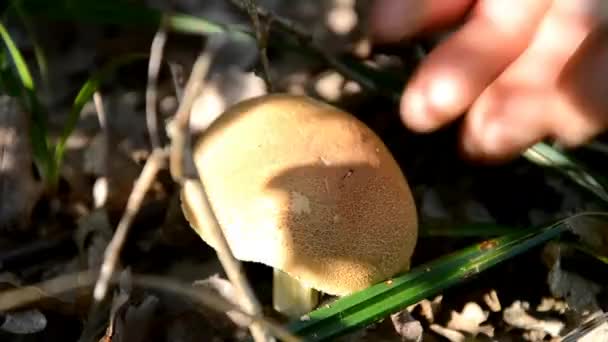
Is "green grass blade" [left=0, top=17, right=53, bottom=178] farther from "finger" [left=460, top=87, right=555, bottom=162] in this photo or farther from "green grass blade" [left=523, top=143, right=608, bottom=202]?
"green grass blade" [left=523, top=143, right=608, bottom=202]

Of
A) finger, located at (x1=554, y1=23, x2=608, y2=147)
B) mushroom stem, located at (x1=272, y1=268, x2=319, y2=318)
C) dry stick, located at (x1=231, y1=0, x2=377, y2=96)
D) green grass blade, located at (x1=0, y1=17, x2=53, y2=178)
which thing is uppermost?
finger, located at (x1=554, y1=23, x2=608, y2=147)

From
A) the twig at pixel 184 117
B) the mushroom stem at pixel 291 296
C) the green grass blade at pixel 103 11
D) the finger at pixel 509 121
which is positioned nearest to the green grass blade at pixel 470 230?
the finger at pixel 509 121

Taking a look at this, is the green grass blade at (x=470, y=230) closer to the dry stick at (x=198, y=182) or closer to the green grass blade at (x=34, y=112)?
the dry stick at (x=198, y=182)

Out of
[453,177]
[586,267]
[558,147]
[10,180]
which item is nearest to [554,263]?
[586,267]

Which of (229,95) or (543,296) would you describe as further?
(229,95)

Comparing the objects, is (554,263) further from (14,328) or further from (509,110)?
(14,328)

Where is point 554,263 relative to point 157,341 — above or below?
above

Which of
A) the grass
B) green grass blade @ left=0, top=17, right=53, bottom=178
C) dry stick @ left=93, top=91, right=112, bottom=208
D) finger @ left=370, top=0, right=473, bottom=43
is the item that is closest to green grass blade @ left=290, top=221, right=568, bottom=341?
the grass

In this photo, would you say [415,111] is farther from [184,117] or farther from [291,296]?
[184,117]
